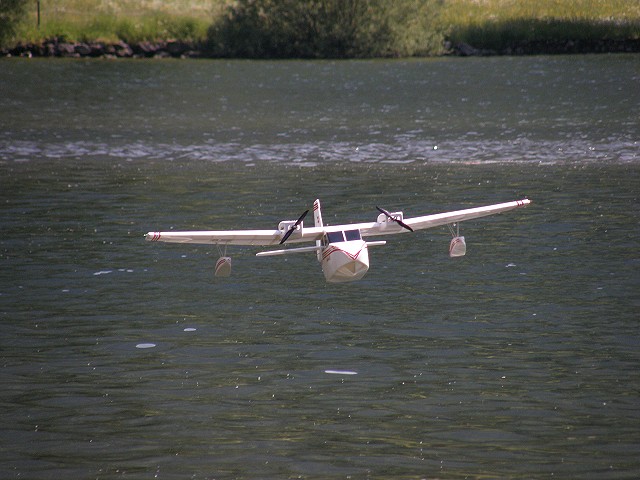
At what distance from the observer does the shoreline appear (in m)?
186

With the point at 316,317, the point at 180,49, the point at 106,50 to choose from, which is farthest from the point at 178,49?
the point at 316,317

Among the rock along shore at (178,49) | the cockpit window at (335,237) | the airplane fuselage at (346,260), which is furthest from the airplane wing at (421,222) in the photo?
the rock along shore at (178,49)

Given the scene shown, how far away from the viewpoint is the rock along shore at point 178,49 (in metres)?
186

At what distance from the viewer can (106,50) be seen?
18775cm

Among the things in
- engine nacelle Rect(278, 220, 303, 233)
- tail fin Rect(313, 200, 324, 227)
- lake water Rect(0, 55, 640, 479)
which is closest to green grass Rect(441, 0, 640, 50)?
lake water Rect(0, 55, 640, 479)

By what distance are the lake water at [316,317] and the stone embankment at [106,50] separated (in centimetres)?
10056

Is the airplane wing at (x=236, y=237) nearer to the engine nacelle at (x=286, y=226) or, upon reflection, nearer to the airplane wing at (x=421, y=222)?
the engine nacelle at (x=286, y=226)

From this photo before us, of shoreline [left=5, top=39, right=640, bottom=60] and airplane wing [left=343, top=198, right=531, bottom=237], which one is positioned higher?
airplane wing [left=343, top=198, right=531, bottom=237]

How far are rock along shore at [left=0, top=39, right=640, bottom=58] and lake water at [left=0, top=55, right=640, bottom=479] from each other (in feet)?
324

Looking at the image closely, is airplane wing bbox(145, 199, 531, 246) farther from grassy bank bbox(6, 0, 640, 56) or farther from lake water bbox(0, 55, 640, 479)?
grassy bank bbox(6, 0, 640, 56)

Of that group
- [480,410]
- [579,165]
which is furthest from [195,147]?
[480,410]

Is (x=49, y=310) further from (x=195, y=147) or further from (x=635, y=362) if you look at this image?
(x=195, y=147)

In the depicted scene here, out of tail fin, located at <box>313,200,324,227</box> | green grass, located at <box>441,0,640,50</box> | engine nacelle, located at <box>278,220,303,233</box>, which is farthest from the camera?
green grass, located at <box>441,0,640,50</box>

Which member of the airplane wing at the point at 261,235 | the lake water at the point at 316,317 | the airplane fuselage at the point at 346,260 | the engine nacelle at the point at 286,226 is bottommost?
the lake water at the point at 316,317
